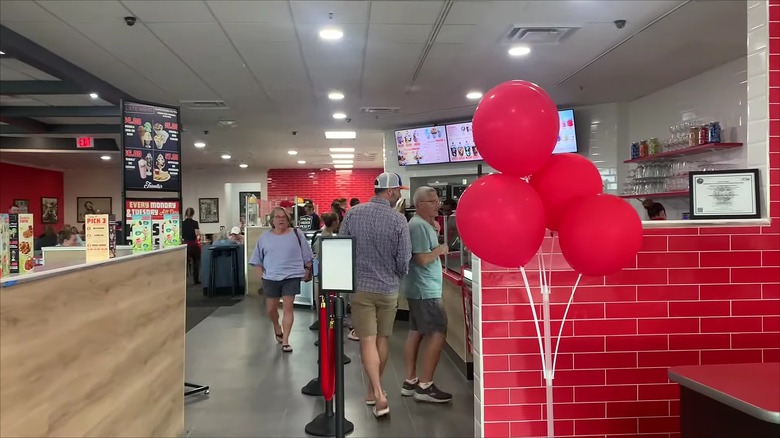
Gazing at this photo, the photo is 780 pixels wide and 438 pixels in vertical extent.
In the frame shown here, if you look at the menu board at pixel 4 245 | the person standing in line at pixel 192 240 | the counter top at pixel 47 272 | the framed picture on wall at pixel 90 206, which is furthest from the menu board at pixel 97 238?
the framed picture on wall at pixel 90 206

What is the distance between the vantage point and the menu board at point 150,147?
4.11 metres

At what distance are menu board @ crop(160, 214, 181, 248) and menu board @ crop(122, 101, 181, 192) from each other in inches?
27.4

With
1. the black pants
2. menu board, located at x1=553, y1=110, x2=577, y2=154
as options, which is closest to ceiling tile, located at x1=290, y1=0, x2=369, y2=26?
menu board, located at x1=553, y1=110, x2=577, y2=154

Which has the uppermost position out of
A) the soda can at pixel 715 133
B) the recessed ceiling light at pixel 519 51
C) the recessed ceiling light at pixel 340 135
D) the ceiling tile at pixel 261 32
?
the recessed ceiling light at pixel 340 135

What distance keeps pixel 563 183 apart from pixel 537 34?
10.3 ft

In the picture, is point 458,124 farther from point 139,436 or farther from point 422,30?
point 139,436

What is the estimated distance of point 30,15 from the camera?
13.8ft

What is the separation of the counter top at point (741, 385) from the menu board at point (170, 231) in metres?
3.01

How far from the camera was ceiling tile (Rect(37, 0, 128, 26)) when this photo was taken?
3.97m

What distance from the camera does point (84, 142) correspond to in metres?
9.54

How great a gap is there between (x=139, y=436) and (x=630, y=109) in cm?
736

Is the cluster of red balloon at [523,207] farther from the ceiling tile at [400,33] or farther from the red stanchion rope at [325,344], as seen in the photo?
the ceiling tile at [400,33]

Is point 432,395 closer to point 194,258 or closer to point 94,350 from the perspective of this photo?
point 94,350

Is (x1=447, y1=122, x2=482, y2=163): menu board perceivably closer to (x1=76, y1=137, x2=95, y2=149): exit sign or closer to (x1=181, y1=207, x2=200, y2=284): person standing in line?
(x1=181, y1=207, x2=200, y2=284): person standing in line
